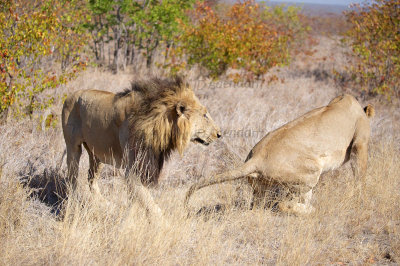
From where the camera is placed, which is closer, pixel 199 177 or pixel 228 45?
pixel 199 177

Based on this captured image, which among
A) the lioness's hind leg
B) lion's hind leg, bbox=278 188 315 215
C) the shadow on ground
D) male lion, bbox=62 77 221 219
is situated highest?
male lion, bbox=62 77 221 219

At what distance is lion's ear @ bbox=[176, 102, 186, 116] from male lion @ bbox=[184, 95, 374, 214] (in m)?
0.67

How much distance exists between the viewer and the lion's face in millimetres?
4199

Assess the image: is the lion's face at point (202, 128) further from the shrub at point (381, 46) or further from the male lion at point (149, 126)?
the shrub at point (381, 46)

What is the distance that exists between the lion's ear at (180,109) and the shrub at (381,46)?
9.00 metres

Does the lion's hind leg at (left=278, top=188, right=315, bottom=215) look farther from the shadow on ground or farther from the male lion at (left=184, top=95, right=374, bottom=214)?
the shadow on ground

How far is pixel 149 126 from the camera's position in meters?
4.10

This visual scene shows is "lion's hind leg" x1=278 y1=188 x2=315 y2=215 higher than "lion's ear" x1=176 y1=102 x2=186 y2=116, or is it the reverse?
"lion's ear" x1=176 y1=102 x2=186 y2=116

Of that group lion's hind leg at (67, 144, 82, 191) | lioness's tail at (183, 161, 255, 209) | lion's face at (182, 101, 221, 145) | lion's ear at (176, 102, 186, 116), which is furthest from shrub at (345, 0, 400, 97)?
lion's hind leg at (67, 144, 82, 191)

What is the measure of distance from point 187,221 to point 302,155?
4.75 ft

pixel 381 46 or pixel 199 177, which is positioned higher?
pixel 381 46

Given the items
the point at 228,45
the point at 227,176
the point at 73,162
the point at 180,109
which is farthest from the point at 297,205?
the point at 228,45

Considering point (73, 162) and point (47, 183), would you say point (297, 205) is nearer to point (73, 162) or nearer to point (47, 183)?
point (73, 162)

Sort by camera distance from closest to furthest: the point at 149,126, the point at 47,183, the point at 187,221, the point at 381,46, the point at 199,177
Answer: the point at 187,221 < the point at 149,126 < the point at 47,183 < the point at 199,177 < the point at 381,46
